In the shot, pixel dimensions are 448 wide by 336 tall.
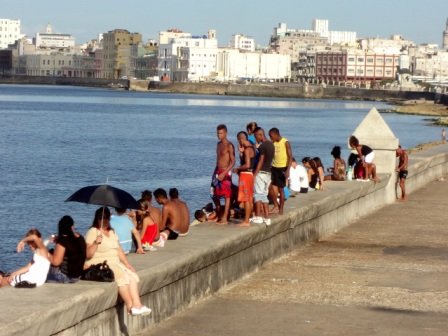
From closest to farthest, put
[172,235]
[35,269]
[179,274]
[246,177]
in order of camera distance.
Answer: [35,269], [179,274], [172,235], [246,177]

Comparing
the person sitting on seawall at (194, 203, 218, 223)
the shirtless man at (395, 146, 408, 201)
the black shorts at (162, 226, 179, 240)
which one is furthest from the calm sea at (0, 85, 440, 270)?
the black shorts at (162, 226, 179, 240)

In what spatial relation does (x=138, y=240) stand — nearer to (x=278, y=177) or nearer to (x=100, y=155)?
(x=278, y=177)

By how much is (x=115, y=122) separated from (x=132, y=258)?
10243 cm

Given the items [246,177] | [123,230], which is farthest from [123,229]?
[246,177]

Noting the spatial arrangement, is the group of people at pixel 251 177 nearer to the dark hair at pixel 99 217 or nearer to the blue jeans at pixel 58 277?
the dark hair at pixel 99 217

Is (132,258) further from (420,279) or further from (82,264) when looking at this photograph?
(420,279)

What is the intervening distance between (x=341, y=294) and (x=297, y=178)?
19.3 feet

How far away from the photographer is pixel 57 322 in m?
7.59

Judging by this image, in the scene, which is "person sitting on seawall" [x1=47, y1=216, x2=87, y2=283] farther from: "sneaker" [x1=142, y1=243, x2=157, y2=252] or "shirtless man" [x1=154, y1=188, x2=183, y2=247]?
"shirtless man" [x1=154, y1=188, x2=183, y2=247]

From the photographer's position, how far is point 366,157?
1850 cm

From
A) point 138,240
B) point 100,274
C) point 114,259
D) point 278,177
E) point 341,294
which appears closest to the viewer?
point 100,274

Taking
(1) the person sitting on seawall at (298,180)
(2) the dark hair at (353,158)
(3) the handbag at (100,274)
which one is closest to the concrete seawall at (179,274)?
(3) the handbag at (100,274)

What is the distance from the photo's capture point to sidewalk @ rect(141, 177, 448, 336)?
959 centimetres

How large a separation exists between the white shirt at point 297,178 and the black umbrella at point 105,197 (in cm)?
621
